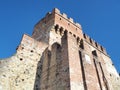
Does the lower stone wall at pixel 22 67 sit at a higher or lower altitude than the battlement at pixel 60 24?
lower

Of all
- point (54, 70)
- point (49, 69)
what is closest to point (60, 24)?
point (49, 69)

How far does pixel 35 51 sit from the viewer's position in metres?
9.41

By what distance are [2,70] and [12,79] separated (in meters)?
0.64

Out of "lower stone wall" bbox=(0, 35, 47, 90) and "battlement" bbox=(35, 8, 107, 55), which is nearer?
"lower stone wall" bbox=(0, 35, 47, 90)

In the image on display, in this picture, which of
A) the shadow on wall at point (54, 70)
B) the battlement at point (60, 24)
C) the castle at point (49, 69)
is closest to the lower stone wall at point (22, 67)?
the castle at point (49, 69)

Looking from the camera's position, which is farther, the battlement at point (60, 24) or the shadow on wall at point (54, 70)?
the battlement at point (60, 24)

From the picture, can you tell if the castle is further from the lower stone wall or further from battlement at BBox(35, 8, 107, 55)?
battlement at BBox(35, 8, 107, 55)

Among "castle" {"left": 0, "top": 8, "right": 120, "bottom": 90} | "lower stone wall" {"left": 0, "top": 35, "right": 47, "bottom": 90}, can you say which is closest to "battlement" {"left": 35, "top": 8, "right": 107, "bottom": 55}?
"castle" {"left": 0, "top": 8, "right": 120, "bottom": 90}

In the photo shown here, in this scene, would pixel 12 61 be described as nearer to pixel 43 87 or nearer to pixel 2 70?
pixel 2 70

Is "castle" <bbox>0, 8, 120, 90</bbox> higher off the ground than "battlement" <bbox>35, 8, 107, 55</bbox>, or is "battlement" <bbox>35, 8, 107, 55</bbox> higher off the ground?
"battlement" <bbox>35, 8, 107, 55</bbox>

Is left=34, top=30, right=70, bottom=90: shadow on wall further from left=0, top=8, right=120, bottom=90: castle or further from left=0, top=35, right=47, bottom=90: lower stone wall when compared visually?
left=0, top=35, right=47, bottom=90: lower stone wall

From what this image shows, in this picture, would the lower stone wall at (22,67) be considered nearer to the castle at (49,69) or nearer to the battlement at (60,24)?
the castle at (49,69)

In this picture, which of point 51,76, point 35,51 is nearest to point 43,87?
point 51,76

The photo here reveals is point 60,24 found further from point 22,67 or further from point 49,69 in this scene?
point 22,67
